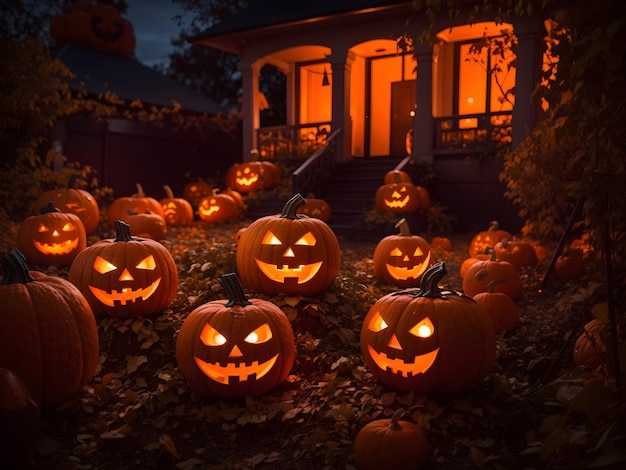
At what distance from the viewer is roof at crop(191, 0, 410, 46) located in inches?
529

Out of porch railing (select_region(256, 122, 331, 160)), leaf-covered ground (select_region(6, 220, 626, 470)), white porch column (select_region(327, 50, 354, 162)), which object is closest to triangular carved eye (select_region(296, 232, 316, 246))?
leaf-covered ground (select_region(6, 220, 626, 470))

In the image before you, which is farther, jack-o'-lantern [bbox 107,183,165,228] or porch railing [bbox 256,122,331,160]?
porch railing [bbox 256,122,331,160]

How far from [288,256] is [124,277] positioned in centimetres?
134

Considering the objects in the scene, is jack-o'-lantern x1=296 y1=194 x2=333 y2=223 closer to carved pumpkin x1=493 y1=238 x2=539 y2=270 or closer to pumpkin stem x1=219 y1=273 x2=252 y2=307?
A: carved pumpkin x1=493 y1=238 x2=539 y2=270

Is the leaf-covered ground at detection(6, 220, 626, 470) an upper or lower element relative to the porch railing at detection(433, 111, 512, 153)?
lower

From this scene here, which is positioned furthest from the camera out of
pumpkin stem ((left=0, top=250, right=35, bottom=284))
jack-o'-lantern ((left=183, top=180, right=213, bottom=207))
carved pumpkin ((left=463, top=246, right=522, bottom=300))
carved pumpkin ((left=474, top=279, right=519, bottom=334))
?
jack-o'-lantern ((left=183, top=180, right=213, bottom=207))

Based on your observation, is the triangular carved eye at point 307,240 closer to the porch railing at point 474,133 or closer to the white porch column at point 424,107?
the porch railing at point 474,133

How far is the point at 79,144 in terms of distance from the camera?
12.4 metres

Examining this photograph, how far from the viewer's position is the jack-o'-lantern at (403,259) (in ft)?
19.8

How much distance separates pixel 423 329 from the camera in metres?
3.41

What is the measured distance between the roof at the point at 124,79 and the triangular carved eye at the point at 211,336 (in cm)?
1470

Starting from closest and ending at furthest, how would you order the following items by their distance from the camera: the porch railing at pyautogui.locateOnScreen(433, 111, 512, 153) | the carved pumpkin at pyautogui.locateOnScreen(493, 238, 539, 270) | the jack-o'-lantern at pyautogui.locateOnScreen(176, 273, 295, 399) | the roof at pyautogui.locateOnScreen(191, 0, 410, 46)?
the jack-o'-lantern at pyautogui.locateOnScreen(176, 273, 295, 399) < the carved pumpkin at pyautogui.locateOnScreen(493, 238, 539, 270) < the porch railing at pyautogui.locateOnScreen(433, 111, 512, 153) < the roof at pyautogui.locateOnScreen(191, 0, 410, 46)

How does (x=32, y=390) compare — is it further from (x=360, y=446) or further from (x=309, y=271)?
(x=309, y=271)

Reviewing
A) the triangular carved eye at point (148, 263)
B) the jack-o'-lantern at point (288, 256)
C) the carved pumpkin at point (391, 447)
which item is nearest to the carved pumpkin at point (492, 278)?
the jack-o'-lantern at point (288, 256)
